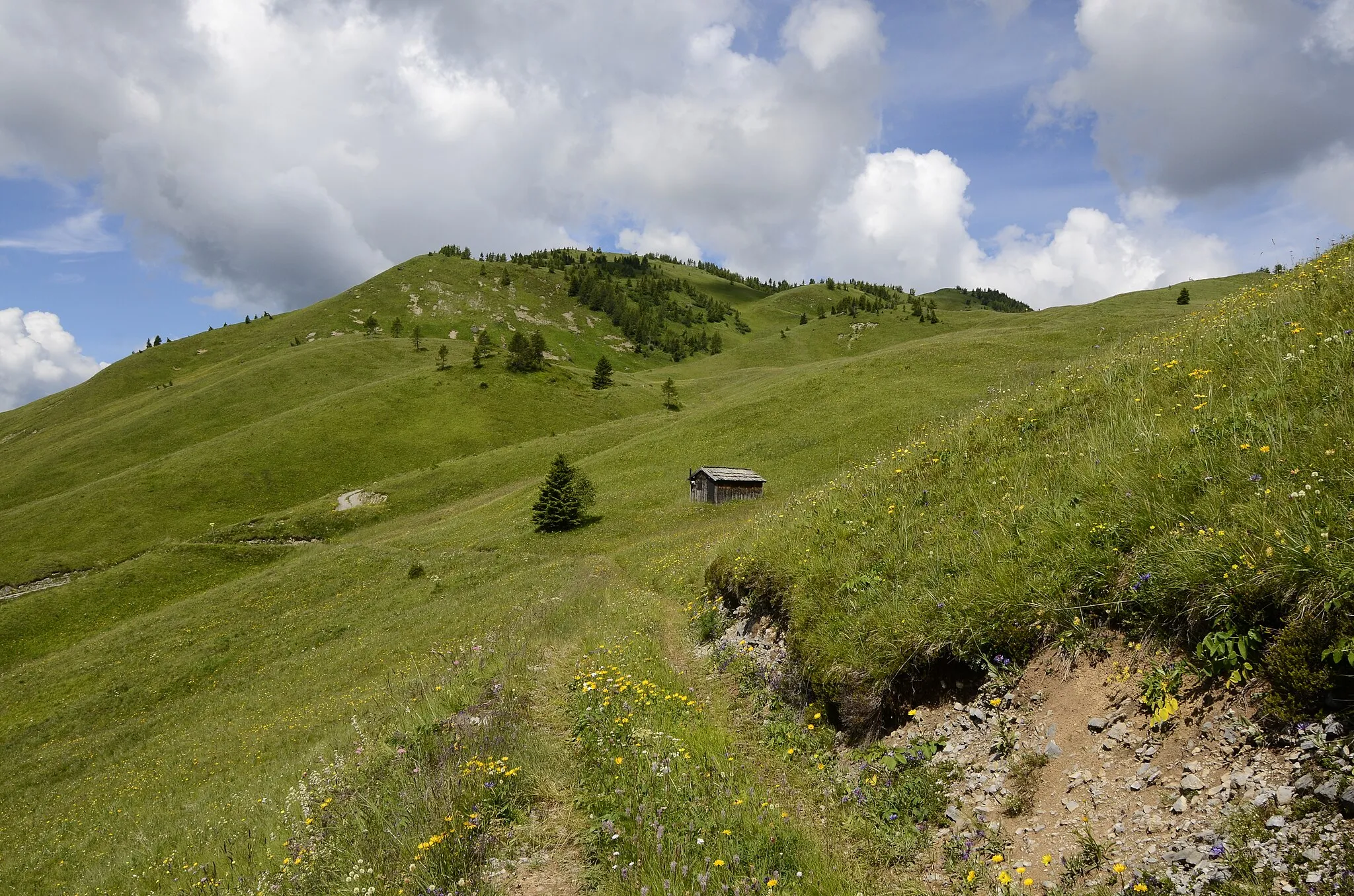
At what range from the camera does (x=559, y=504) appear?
4925 centimetres

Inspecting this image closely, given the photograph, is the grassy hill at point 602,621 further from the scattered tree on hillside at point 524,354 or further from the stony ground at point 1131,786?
the scattered tree on hillside at point 524,354

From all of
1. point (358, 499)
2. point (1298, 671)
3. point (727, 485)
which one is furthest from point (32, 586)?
point (1298, 671)

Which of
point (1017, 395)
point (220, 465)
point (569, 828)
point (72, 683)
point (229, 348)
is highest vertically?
point (229, 348)

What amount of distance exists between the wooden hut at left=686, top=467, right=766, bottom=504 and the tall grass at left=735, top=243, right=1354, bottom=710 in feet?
115

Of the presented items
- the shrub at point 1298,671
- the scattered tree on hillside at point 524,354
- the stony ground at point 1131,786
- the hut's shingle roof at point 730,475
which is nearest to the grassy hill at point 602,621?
the shrub at point 1298,671

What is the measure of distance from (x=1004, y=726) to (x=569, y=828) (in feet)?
15.0

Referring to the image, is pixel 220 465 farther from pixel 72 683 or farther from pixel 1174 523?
pixel 1174 523

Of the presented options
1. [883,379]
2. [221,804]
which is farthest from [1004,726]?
[883,379]

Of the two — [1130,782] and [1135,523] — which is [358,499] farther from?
[1130,782]

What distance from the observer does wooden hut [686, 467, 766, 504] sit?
47.7 m

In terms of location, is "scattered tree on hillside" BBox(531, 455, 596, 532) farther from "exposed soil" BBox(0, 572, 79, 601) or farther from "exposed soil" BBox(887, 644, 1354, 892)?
"exposed soil" BBox(0, 572, 79, 601)

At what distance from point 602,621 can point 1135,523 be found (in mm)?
12539

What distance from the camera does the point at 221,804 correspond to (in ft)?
48.1

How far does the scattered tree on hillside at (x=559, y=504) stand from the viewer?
49000mm
